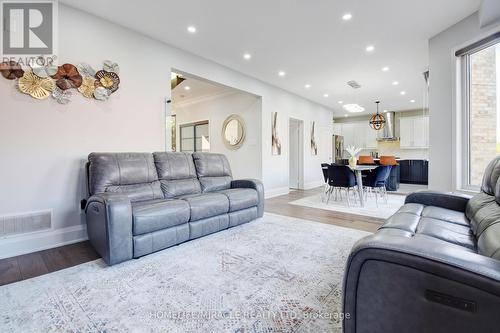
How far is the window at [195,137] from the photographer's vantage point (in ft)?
23.6

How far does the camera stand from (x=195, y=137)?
7516mm

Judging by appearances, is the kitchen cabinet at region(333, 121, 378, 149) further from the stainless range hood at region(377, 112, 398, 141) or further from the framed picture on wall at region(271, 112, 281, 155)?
the framed picture on wall at region(271, 112, 281, 155)

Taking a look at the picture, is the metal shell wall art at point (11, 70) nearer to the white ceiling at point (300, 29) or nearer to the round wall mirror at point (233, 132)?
the white ceiling at point (300, 29)

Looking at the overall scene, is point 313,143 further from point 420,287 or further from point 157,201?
point 420,287

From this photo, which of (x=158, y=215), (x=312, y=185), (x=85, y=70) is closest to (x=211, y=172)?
(x=158, y=215)

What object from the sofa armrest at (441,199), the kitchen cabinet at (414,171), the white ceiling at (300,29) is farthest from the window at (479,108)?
the kitchen cabinet at (414,171)

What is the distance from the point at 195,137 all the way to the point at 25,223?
203 inches

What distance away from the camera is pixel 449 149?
3.42m

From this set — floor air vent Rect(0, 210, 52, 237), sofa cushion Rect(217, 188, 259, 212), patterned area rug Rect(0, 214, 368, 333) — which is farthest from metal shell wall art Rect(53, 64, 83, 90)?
sofa cushion Rect(217, 188, 259, 212)

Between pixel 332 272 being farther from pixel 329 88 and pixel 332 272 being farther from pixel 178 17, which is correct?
pixel 329 88

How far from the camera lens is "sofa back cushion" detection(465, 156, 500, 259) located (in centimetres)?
119

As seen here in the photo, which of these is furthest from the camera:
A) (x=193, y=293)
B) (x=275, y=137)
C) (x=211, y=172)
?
(x=275, y=137)

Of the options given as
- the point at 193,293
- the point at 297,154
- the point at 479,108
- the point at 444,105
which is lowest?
the point at 193,293

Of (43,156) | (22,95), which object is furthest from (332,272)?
(22,95)
